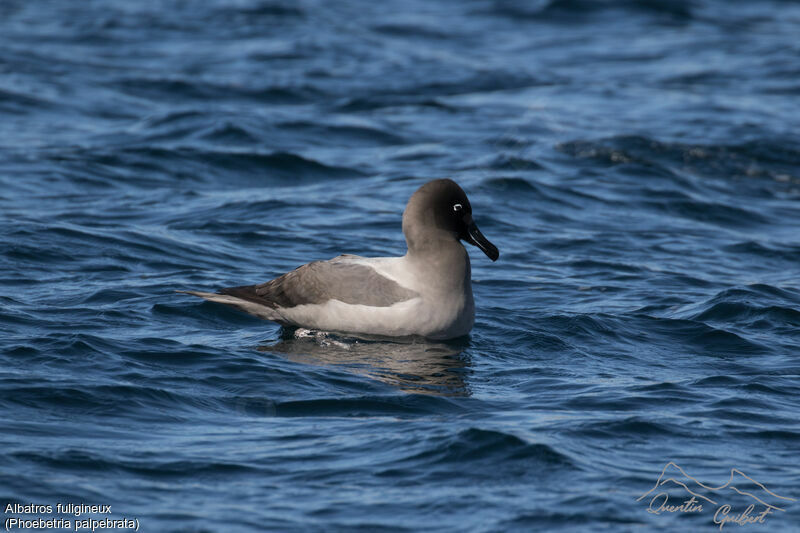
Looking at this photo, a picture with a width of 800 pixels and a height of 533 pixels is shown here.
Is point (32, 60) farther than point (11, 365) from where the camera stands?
Yes

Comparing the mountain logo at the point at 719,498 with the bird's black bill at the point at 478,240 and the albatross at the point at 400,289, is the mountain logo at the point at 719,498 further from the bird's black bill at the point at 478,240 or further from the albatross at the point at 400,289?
the bird's black bill at the point at 478,240

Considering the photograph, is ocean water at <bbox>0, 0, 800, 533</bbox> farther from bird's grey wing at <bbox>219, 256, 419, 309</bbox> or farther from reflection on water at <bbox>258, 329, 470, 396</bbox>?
bird's grey wing at <bbox>219, 256, 419, 309</bbox>

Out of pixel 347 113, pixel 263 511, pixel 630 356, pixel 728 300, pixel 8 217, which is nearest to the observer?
pixel 263 511

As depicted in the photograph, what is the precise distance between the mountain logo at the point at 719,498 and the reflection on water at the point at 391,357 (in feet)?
7.13

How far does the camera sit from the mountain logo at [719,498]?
23.7 ft

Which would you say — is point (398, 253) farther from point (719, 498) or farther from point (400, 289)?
point (719, 498)

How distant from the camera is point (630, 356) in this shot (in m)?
10.6

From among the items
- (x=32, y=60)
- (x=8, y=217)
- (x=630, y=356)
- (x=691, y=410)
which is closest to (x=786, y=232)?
(x=630, y=356)

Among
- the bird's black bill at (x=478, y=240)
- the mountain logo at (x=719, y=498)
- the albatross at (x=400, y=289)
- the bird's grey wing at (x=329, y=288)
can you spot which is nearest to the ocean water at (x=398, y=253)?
the mountain logo at (x=719, y=498)

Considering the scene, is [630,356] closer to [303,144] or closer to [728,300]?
[728,300]

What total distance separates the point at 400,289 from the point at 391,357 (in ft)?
2.45

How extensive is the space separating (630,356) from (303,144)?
35.1 ft

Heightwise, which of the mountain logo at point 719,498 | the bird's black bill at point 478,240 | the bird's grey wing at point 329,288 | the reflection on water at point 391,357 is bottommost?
the reflection on water at point 391,357

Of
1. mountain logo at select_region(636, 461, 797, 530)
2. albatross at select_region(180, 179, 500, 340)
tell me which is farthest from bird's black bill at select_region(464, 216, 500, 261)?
mountain logo at select_region(636, 461, 797, 530)
